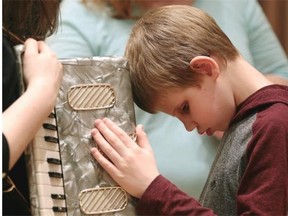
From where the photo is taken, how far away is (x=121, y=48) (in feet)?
5.95

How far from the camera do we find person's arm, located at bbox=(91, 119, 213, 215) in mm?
1263

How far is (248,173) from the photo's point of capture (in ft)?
4.05

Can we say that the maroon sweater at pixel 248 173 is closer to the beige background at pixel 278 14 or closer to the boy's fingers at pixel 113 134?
the boy's fingers at pixel 113 134

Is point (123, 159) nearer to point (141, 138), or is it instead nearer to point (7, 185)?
point (141, 138)

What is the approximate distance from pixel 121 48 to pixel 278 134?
0.71m

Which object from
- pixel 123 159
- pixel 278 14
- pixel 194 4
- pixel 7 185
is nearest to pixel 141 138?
pixel 123 159

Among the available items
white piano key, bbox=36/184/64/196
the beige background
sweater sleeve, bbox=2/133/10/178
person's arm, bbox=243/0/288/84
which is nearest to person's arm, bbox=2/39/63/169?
sweater sleeve, bbox=2/133/10/178

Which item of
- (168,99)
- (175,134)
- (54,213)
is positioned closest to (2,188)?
(54,213)

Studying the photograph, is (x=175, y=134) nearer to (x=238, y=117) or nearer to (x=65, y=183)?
(x=238, y=117)

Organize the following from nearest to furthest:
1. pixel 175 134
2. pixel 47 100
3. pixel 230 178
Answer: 1. pixel 47 100
2. pixel 230 178
3. pixel 175 134

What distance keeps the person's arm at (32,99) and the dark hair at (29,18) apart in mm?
52

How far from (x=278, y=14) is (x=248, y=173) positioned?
1.63 meters

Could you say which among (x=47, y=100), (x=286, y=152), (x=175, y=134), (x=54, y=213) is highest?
(x=47, y=100)

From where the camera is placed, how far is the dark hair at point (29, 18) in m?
1.23
